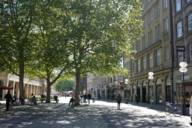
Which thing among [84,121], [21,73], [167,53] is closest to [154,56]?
[167,53]

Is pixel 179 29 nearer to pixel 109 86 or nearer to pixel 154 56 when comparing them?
pixel 154 56

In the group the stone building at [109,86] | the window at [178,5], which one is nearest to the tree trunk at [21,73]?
the window at [178,5]

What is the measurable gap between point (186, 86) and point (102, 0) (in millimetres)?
13579

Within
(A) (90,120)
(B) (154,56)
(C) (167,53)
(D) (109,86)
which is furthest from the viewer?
(D) (109,86)

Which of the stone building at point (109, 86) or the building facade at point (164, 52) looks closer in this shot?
the building facade at point (164, 52)

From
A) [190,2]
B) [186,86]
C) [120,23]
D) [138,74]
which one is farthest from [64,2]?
[138,74]

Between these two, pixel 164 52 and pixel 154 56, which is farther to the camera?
pixel 154 56

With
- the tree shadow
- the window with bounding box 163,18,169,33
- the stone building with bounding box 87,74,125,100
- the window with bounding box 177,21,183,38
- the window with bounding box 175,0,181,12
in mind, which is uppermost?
the window with bounding box 175,0,181,12

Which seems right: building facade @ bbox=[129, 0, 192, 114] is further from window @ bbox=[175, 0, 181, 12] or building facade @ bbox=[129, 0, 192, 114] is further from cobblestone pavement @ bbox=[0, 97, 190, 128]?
cobblestone pavement @ bbox=[0, 97, 190, 128]

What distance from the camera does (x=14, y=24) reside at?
42125 mm

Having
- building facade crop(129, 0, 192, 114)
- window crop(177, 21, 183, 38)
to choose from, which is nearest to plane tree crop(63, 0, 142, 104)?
window crop(177, 21, 183, 38)

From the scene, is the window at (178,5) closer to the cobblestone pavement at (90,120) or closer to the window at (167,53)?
the window at (167,53)

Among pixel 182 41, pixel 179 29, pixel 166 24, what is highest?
pixel 166 24

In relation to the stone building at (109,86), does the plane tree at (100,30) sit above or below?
above
